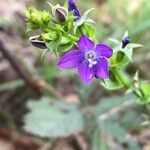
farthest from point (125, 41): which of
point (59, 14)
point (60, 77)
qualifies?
point (60, 77)

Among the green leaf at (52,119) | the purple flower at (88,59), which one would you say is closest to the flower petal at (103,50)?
the purple flower at (88,59)

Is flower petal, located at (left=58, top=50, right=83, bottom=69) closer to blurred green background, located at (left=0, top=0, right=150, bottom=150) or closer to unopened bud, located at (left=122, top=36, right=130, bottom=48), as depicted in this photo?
unopened bud, located at (left=122, top=36, right=130, bottom=48)

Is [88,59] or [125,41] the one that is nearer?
[88,59]

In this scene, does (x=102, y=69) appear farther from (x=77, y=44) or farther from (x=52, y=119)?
(x=52, y=119)

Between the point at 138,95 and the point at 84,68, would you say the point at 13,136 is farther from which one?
the point at 84,68

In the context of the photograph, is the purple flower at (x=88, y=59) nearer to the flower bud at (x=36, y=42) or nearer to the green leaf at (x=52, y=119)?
the flower bud at (x=36, y=42)

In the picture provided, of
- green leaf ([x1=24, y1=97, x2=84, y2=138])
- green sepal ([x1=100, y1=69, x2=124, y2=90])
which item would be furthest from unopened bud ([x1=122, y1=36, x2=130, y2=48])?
green leaf ([x1=24, y1=97, x2=84, y2=138])

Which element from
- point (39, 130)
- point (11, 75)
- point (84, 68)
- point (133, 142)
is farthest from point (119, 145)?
point (84, 68)
